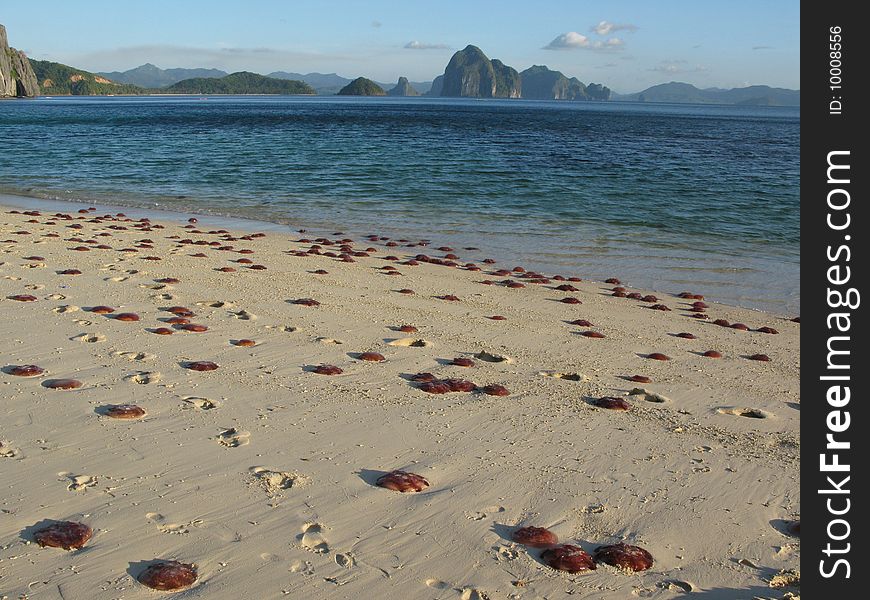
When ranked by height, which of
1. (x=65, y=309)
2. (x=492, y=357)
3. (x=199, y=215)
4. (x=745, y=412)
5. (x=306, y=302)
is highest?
(x=199, y=215)

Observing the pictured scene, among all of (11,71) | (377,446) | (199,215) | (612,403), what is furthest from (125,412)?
(11,71)

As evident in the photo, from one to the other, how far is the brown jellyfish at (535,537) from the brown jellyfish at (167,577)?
6.17ft

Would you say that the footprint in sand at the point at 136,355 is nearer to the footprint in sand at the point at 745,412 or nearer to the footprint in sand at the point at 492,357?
the footprint in sand at the point at 492,357

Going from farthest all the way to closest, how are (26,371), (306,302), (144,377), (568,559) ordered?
(306,302)
(144,377)
(26,371)
(568,559)

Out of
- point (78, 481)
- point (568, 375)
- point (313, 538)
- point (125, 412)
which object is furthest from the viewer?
point (568, 375)

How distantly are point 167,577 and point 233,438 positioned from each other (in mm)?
1904

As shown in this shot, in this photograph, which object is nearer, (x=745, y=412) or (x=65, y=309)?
(x=745, y=412)

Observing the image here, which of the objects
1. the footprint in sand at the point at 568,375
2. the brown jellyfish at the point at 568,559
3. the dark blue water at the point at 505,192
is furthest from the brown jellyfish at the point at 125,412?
the dark blue water at the point at 505,192

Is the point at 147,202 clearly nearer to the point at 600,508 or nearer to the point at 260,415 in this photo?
the point at 260,415

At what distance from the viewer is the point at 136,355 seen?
7656 mm

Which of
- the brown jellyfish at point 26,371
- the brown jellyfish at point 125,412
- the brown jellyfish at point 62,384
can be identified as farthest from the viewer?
the brown jellyfish at point 26,371

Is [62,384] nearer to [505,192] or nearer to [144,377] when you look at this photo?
[144,377]

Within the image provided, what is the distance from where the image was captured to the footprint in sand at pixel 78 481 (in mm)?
4904

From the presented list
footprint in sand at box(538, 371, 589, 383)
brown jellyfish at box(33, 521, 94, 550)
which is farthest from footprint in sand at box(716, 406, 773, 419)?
brown jellyfish at box(33, 521, 94, 550)
